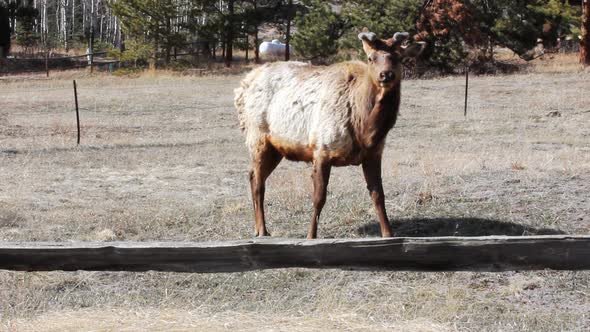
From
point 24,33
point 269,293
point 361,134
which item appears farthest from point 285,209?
point 24,33

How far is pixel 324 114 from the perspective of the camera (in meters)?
8.58

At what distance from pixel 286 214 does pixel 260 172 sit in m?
0.98

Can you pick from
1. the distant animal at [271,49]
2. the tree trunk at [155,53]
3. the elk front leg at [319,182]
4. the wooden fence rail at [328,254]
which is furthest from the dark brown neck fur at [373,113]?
the distant animal at [271,49]

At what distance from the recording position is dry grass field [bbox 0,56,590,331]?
19.6 ft

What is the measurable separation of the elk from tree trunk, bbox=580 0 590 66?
28.5 meters

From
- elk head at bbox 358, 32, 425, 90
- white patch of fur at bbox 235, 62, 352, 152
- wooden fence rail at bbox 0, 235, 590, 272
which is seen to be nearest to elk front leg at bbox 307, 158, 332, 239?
white patch of fur at bbox 235, 62, 352, 152

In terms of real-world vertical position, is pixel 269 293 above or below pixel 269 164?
below

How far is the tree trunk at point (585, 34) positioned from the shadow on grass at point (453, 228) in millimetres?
28222

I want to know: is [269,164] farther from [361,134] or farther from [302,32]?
[302,32]

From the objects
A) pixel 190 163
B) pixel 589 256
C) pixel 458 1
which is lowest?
pixel 190 163

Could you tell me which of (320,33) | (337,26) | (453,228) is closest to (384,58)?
(453,228)

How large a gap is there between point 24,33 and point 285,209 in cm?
4967

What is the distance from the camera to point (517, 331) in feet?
18.6

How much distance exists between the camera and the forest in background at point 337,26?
36094 mm
